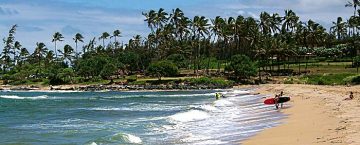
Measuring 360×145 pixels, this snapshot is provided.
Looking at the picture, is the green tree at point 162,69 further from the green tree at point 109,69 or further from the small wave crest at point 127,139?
the small wave crest at point 127,139

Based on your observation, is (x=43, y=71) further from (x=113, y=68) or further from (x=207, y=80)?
(x=207, y=80)

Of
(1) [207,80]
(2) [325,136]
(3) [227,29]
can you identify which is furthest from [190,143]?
(3) [227,29]

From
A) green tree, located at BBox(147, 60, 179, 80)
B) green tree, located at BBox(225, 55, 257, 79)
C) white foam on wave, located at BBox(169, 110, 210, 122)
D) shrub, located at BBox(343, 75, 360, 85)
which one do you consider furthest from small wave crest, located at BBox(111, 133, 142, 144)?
green tree, located at BBox(147, 60, 179, 80)

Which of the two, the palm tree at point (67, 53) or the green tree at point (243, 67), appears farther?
the palm tree at point (67, 53)

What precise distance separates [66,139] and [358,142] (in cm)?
1484

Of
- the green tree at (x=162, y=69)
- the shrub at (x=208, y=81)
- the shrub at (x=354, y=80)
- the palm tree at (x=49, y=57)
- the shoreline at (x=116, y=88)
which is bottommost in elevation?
the shoreline at (x=116, y=88)

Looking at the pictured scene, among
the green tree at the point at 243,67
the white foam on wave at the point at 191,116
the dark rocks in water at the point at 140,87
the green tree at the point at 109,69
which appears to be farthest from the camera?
the green tree at the point at 109,69

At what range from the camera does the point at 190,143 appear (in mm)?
20391

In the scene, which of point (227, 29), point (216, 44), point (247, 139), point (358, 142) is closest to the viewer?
point (358, 142)

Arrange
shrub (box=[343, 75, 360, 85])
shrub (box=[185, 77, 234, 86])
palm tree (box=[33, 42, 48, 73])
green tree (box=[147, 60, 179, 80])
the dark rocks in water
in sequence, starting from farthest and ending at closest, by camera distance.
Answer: palm tree (box=[33, 42, 48, 73]) → green tree (box=[147, 60, 179, 80]) → shrub (box=[185, 77, 234, 86]) → the dark rocks in water → shrub (box=[343, 75, 360, 85])

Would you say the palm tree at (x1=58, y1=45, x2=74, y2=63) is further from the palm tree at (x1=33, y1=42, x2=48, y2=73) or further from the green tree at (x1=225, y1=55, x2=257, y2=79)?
the green tree at (x1=225, y1=55, x2=257, y2=79)

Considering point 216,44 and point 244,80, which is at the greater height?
point 216,44

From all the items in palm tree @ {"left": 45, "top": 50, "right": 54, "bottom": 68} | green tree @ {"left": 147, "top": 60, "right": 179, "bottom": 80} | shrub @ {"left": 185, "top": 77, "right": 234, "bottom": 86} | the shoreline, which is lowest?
the shoreline

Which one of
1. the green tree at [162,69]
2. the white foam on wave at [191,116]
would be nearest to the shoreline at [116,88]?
the green tree at [162,69]
